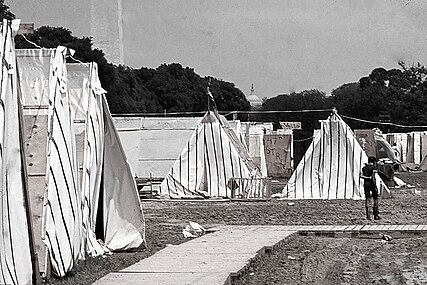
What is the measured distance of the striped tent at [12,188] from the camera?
9.87 meters

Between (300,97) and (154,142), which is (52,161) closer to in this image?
(154,142)

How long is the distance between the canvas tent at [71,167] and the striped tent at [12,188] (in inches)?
59.5

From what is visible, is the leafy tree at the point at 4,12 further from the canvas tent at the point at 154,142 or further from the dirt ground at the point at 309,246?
the dirt ground at the point at 309,246

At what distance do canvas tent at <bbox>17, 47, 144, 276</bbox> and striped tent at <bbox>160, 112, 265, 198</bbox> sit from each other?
51.7ft

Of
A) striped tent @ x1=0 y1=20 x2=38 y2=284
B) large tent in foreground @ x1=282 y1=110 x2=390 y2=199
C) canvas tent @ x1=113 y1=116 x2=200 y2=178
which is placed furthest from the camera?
canvas tent @ x1=113 y1=116 x2=200 y2=178

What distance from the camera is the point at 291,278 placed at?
1344 cm

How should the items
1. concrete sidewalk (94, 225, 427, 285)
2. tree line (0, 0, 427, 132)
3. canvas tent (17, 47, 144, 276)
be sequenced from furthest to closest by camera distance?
tree line (0, 0, 427, 132) → canvas tent (17, 47, 144, 276) → concrete sidewalk (94, 225, 427, 285)

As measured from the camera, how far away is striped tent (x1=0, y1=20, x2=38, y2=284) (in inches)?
388

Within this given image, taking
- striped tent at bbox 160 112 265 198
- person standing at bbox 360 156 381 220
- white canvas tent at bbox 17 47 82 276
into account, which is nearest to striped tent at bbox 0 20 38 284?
white canvas tent at bbox 17 47 82 276

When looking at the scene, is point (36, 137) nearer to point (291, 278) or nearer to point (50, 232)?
point (50, 232)

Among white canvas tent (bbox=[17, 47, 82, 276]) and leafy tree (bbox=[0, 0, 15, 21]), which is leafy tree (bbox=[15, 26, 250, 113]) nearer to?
leafy tree (bbox=[0, 0, 15, 21])

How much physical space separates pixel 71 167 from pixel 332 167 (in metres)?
18.4

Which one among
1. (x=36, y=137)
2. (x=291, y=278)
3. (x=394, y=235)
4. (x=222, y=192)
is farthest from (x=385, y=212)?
(x=36, y=137)

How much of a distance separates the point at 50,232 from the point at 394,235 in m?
8.70
